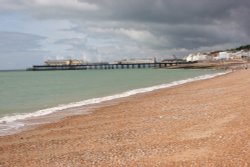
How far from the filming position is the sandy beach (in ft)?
24.8

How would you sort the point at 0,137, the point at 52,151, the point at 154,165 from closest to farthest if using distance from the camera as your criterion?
the point at 154,165, the point at 52,151, the point at 0,137

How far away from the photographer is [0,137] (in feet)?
37.9

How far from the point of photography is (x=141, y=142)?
29.9 feet

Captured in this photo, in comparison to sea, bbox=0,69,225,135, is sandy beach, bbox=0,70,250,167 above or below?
above

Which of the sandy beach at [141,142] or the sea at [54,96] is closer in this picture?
the sandy beach at [141,142]

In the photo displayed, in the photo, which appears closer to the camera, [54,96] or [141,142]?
[141,142]

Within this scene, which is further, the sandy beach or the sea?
the sea

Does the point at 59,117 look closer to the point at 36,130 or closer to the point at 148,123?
the point at 36,130

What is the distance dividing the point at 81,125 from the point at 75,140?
273 centimetres

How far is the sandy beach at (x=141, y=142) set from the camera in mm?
7566

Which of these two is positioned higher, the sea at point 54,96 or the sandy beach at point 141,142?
the sandy beach at point 141,142

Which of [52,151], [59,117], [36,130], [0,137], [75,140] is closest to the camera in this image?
[52,151]

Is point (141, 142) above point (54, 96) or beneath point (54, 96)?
above

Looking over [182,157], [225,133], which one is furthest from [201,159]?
[225,133]
